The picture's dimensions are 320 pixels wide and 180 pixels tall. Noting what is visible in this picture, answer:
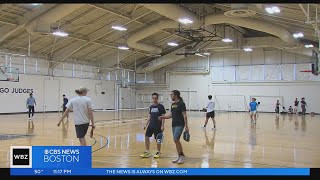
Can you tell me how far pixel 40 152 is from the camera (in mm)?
5598

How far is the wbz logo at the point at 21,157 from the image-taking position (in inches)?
219

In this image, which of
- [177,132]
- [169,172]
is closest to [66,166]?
[169,172]

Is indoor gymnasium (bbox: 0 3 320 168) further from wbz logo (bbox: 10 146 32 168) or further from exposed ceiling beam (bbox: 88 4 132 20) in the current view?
wbz logo (bbox: 10 146 32 168)

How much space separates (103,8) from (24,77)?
12184 mm

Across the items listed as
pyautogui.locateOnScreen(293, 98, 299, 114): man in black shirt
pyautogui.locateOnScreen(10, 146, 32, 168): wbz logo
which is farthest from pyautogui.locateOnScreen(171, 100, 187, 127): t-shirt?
pyautogui.locateOnScreen(293, 98, 299, 114): man in black shirt

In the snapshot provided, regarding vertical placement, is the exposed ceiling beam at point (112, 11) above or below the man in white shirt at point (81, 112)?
above

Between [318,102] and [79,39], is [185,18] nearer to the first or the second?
[79,39]

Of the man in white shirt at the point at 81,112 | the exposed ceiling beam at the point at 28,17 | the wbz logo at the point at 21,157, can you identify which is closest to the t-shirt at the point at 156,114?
the man in white shirt at the point at 81,112

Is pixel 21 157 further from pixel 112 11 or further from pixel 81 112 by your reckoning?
pixel 112 11

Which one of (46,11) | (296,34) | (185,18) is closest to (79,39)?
(46,11)

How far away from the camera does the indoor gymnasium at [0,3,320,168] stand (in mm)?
9484

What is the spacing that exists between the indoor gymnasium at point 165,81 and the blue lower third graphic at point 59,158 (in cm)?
217

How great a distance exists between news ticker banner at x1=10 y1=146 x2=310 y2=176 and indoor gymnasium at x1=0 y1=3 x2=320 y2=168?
2169 mm

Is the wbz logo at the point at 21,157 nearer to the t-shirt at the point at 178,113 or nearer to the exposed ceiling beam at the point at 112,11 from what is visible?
the t-shirt at the point at 178,113
